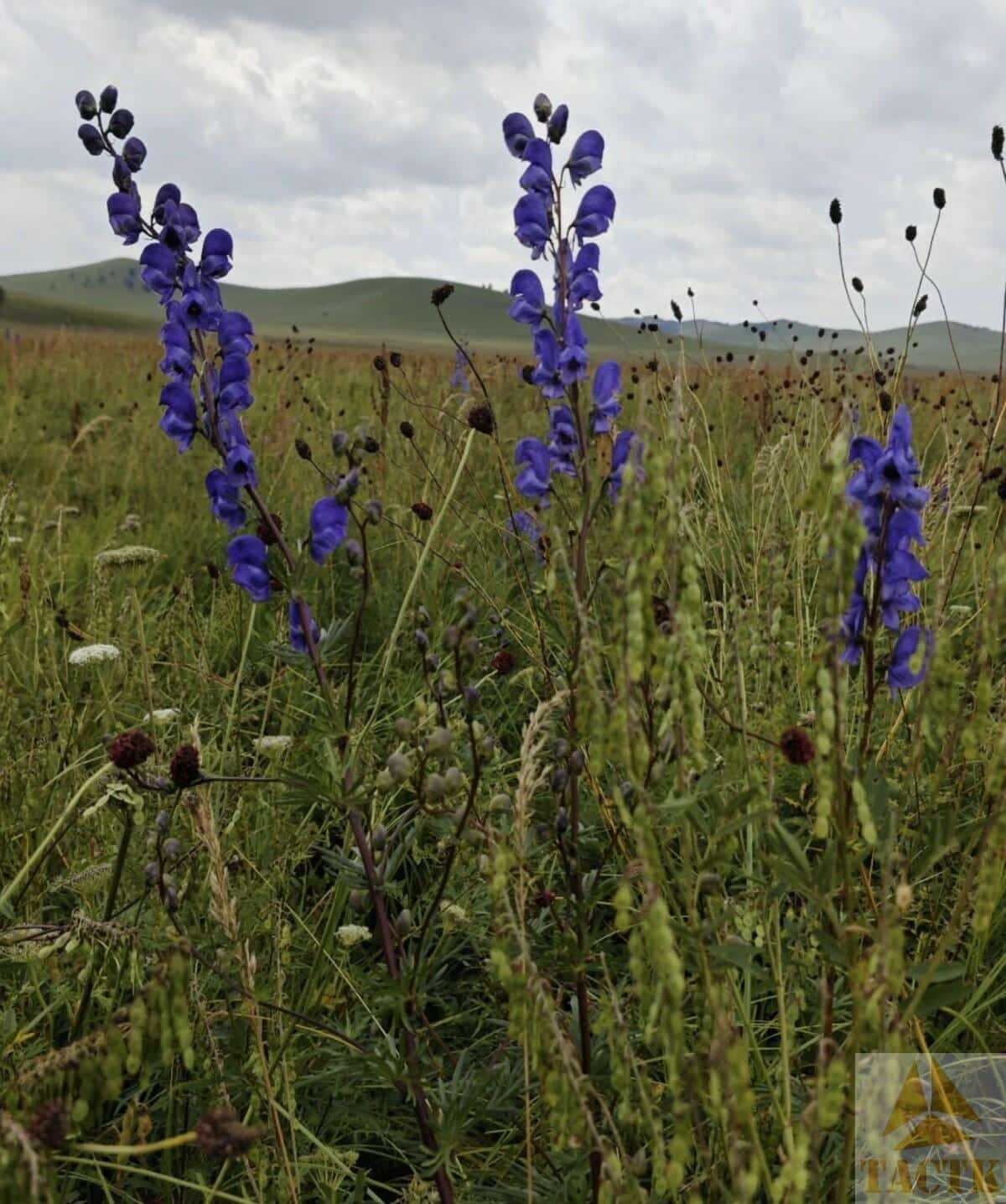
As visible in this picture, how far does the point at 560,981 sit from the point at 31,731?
5.76ft

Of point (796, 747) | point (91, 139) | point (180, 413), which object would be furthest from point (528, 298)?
point (796, 747)

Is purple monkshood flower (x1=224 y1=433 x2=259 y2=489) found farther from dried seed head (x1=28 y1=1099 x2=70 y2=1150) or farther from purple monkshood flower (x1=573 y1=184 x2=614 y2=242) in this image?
dried seed head (x1=28 y1=1099 x2=70 y2=1150)

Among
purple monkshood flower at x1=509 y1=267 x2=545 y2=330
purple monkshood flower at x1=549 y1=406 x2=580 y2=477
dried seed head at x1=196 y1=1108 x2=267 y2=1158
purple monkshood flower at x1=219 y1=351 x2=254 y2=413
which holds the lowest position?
dried seed head at x1=196 y1=1108 x2=267 y2=1158

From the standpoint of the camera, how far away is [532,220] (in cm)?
226

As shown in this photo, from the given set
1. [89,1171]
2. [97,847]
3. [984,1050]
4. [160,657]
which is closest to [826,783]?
[984,1050]

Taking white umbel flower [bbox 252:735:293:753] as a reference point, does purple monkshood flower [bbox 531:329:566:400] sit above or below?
above

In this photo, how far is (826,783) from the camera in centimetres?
108

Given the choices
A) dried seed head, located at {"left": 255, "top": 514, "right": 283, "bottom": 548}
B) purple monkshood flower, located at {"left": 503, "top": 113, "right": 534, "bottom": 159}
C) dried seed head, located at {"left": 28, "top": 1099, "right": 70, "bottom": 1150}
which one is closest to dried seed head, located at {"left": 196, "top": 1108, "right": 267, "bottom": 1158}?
dried seed head, located at {"left": 28, "top": 1099, "right": 70, "bottom": 1150}

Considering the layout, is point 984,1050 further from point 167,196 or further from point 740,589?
point 167,196

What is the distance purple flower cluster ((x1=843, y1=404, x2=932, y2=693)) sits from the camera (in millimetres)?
1551

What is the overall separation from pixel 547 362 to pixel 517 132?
0.58 meters

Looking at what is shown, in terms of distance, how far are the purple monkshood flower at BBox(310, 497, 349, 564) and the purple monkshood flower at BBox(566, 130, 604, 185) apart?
1081 mm

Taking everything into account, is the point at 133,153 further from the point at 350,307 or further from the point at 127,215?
the point at 350,307

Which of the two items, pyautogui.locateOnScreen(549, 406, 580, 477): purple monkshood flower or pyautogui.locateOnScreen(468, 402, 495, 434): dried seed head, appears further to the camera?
pyautogui.locateOnScreen(468, 402, 495, 434): dried seed head
